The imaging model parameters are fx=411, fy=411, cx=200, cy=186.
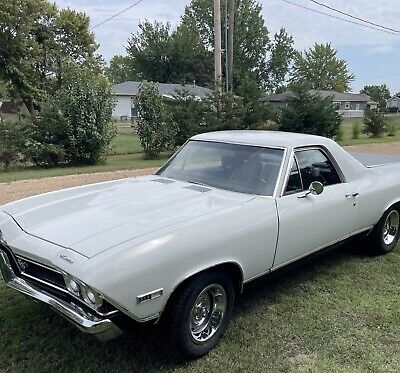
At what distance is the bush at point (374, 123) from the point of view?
24.9m

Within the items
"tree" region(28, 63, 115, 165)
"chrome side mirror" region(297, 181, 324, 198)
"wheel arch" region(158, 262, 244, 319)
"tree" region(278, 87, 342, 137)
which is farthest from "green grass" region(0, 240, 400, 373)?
"tree" region(278, 87, 342, 137)

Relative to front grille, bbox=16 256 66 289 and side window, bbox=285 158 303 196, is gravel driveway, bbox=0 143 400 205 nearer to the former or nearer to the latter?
front grille, bbox=16 256 66 289

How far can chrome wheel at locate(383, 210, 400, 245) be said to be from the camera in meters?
4.97

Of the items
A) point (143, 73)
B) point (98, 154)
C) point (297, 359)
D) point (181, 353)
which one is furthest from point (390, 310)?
point (143, 73)

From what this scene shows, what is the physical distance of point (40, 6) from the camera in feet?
101

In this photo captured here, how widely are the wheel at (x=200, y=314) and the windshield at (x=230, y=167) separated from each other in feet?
3.03

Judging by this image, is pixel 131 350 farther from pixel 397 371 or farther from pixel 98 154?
pixel 98 154

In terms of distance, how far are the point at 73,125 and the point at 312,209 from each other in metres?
11.0

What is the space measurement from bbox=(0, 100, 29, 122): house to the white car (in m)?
11.0

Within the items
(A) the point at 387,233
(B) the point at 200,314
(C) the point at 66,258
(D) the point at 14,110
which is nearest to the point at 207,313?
(B) the point at 200,314

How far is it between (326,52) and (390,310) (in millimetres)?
72965

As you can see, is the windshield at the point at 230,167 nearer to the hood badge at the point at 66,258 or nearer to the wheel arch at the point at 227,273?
the wheel arch at the point at 227,273

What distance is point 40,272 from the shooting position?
2674 millimetres

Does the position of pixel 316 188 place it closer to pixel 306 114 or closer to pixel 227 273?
pixel 227 273
